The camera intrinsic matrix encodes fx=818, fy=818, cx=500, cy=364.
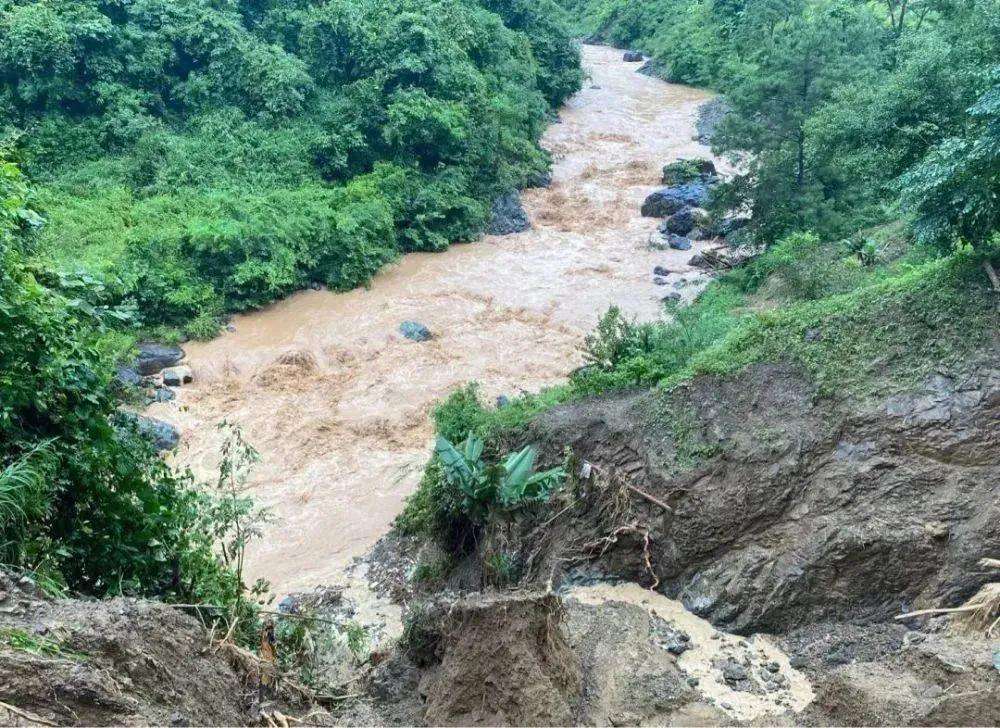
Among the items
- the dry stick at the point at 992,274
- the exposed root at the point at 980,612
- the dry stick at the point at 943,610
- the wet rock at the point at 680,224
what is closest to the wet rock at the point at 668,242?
the wet rock at the point at 680,224

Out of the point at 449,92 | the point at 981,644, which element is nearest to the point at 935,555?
the point at 981,644

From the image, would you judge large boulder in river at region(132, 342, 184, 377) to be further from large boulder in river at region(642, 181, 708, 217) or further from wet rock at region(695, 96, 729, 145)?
wet rock at region(695, 96, 729, 145)

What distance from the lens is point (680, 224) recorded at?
25.1m

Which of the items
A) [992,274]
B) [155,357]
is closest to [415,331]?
[155,357]

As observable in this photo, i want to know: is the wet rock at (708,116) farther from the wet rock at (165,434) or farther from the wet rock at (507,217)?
the wet rock at (165,434)

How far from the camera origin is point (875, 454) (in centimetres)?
902

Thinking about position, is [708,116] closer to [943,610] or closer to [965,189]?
[965,189]

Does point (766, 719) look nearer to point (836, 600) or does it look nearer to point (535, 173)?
point (836, 600)

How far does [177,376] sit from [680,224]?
49.9ft

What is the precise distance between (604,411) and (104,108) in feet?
67.8

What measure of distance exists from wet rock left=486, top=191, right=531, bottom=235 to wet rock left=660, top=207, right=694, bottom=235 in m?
4.44

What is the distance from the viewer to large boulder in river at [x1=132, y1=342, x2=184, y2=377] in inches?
720

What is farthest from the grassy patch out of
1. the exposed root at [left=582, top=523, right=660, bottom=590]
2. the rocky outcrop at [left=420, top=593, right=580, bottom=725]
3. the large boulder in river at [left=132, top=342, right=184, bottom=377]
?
the large boulder in river at [left=132, top=342, right=184, bottom=377]

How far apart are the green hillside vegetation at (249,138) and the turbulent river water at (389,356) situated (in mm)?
1170
